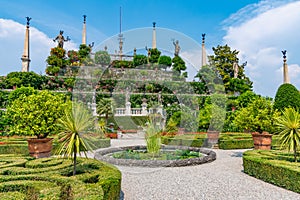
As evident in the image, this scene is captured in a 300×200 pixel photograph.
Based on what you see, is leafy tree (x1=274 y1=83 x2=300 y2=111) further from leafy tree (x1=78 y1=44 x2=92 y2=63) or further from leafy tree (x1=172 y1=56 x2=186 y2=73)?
leafy tree (x1=78 y1=44 x2=92 y2=63)

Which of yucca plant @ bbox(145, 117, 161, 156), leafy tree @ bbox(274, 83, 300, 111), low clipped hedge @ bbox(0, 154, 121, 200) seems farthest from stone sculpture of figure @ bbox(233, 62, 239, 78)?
low clipped hedge @ bbox(0, 154, 121, 200)

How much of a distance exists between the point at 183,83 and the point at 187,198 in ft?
65.3

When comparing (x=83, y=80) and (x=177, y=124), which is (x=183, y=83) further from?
(x=83, y=80)

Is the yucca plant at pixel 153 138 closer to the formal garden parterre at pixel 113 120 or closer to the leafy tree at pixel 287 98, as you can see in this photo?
the formal garden parterre at pixel 113 120

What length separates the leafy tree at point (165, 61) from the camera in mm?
26666

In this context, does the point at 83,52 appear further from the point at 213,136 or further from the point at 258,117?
the point at 258,117

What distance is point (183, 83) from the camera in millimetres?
24125

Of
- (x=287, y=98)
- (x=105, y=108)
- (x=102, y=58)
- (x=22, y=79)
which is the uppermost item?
(x=102, y=58)

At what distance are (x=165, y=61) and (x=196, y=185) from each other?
22.6 m

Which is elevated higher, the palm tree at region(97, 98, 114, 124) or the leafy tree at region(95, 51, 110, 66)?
the leafy tree at region(95, 51, 110, 66)

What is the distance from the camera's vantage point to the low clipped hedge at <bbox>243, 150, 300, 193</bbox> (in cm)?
514

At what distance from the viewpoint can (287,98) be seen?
14586 mm

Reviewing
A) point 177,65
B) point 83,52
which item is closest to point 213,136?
point 177,65

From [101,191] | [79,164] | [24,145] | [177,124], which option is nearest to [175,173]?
[79,164]
